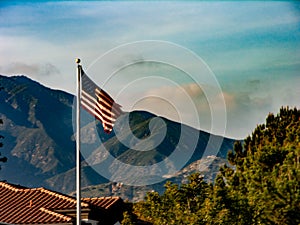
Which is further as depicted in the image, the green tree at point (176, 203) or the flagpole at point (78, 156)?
the green tree at point (176, 203)

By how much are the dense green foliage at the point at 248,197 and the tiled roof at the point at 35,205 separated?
149 inches

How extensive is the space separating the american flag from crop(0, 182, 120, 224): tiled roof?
11686mm

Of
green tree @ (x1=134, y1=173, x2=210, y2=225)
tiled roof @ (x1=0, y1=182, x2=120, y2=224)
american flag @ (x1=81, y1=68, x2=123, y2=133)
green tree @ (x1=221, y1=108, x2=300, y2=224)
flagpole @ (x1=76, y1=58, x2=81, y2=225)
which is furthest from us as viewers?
green tree @ (x1=134, y1=173, x2=210, y2=225)

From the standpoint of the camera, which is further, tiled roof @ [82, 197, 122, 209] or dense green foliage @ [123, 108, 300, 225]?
tiled roof @ [82, 197, 122, 209]

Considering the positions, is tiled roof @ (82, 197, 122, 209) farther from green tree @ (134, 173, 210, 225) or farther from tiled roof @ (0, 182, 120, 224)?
green tree @ (134, 173, 210, 225)

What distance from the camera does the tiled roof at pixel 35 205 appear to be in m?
43.2

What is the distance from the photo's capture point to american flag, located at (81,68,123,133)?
31.9 meters

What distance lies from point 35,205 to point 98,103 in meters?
15.8

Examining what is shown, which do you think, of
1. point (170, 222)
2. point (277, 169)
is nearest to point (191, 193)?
point (170, 222)

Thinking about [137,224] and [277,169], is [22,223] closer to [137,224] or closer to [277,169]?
[137,224]

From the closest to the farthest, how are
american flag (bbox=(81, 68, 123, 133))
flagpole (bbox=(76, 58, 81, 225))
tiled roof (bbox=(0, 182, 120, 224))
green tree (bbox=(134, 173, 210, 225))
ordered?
flagpole (bbox=(76, 58, 81, 225)), american flag (bbox=(81, 68, 123, 133)), tiled roof (bbox=(0, 182, 120, 224)), green tree (bbox=(134, 173, 210, 225))

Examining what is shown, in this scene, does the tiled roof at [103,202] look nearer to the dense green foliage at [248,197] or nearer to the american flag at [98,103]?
the dense green foliage at [248,197]

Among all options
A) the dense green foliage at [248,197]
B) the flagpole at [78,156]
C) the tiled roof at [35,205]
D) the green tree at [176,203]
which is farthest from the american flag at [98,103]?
the green tree at [176,203]

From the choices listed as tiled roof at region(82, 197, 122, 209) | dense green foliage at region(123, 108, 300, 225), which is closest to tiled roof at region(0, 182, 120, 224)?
tiled roof at region(82, 197, 122, 209)
